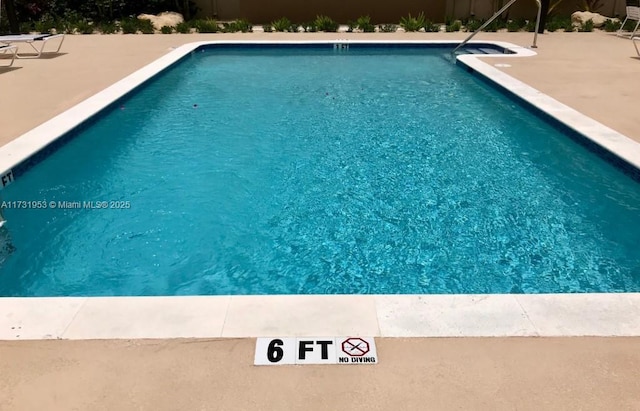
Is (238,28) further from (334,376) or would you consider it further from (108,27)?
(334,376)

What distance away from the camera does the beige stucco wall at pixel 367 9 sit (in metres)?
18.8

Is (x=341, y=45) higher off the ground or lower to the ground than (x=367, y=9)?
lower

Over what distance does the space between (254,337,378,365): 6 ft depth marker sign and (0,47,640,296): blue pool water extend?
3.91 feet

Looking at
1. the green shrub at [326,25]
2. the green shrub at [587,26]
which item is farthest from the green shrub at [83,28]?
the green shrub at [587,26]

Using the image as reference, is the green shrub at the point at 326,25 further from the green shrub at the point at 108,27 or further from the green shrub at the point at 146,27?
the green shrub at the point at 108,27

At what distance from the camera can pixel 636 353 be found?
291 cm

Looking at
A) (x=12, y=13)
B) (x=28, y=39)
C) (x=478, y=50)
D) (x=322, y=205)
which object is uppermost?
(x=12, y=13)

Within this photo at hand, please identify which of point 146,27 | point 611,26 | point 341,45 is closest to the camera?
point 341,45

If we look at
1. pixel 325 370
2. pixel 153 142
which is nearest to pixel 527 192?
pixel 325 370

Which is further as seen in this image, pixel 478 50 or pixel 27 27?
pixel 27 27

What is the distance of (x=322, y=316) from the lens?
324cm

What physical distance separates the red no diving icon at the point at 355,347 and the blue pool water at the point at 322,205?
1.20 metres

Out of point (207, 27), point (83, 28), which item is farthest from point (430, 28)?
point (83, 28)

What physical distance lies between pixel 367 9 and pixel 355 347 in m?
18.1
